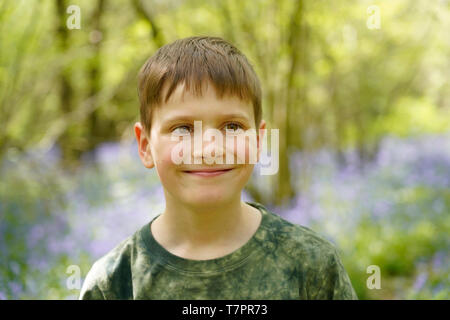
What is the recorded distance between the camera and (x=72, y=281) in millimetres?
3588

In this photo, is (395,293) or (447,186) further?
(447,186)

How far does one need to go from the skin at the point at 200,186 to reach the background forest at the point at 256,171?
5.99 feet

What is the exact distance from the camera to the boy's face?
1607 millimetres

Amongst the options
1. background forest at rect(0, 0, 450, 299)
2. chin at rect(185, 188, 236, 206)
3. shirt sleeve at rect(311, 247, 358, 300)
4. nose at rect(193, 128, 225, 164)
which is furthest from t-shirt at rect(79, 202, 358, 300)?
background forest at rect(0, 0, 450, 299)

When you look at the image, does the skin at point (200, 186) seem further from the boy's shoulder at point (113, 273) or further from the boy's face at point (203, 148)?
the boy's shoulder at point (113, 273)

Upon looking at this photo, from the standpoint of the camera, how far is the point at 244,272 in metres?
1.71

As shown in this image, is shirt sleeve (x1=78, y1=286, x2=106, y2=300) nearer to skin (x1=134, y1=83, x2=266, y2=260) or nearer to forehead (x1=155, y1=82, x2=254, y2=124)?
skin (x1=134, y1=83, x2=266, y2=260)

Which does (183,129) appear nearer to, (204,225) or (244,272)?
(204,225)

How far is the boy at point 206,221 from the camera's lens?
1626 millimetres

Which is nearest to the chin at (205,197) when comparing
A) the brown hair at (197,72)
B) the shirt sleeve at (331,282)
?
the brown hair at (197,72)
